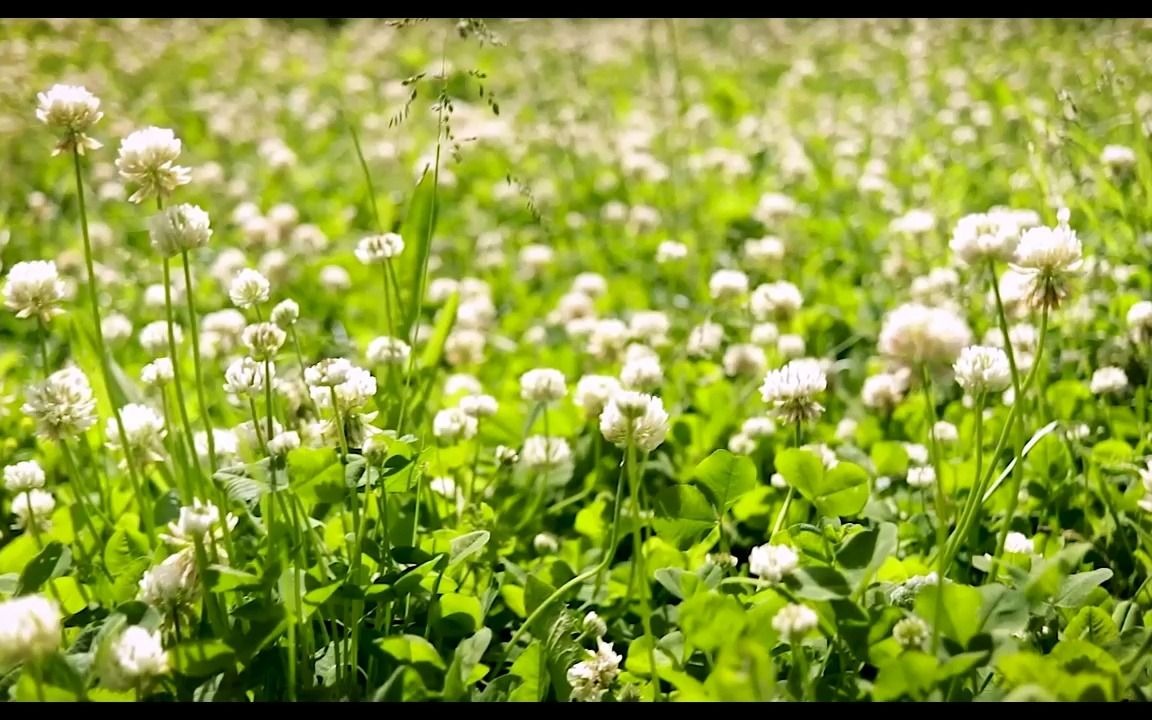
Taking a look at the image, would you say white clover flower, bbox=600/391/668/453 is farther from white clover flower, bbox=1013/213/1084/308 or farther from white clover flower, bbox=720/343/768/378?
white clover flower, bbox=720/343/768/378

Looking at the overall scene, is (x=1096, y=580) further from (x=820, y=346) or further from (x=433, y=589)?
(x=820, y=346)

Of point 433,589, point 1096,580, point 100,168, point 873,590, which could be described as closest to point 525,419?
point 433,589

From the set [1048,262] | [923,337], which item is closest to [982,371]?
[1048,262]

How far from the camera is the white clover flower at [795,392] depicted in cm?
124

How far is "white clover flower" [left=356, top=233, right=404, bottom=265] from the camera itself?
1.49 meters

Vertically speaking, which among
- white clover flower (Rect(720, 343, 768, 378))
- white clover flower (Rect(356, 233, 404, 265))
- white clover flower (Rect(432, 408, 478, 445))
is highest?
white clover flower (Rect(356, 233, 404, 265))

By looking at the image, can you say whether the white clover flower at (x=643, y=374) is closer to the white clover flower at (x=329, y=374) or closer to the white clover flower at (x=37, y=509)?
the white clover flower at (x=329, y=374)

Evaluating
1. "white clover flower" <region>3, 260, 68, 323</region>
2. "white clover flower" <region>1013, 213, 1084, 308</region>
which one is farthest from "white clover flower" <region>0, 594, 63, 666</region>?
"white clover flower" <region>1013, 213, 1084, 308</region>

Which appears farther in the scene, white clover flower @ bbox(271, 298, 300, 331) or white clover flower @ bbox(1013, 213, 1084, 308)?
white clover flower @ bbox(271, 298, 300, 331)

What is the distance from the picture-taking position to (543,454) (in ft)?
5.40

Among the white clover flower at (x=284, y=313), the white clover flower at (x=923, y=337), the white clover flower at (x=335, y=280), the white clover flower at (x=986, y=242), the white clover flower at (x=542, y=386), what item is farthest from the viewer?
the white clover flower at (x=335, y=280)

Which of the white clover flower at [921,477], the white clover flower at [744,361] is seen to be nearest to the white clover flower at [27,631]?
the white clover flower at [921,477]

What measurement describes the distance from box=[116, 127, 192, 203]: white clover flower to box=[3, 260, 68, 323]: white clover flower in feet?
0.60

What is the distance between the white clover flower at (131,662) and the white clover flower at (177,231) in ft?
1.22
